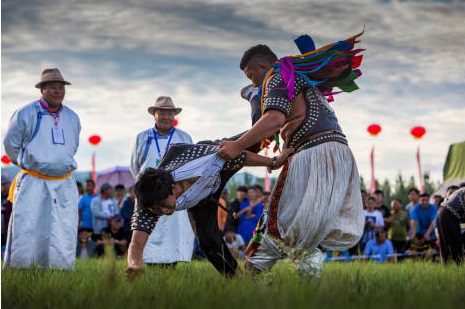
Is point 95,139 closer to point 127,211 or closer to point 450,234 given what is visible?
point 127,211

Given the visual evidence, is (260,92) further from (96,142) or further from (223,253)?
(96,142)

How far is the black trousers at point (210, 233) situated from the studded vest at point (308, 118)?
684mm

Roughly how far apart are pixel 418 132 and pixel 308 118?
47.5ft

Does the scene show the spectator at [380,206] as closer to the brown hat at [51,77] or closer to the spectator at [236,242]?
the spectator at [236,242]

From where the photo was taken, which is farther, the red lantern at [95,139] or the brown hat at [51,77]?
the red lantern at [95,139]

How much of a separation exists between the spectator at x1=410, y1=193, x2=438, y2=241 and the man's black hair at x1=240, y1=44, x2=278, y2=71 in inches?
362

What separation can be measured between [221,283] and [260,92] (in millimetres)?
1223

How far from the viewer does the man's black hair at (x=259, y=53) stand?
4523 millimetres

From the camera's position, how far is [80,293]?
3.58 m

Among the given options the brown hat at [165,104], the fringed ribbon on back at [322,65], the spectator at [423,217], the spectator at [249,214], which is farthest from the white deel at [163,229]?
the spectator at [423,217]

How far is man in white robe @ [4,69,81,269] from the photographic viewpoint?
7.03m

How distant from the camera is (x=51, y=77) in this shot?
A: 7.27 m

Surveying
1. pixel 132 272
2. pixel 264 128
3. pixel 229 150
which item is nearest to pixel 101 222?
pixel 132 272

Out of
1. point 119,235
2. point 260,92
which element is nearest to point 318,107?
point 260,92
